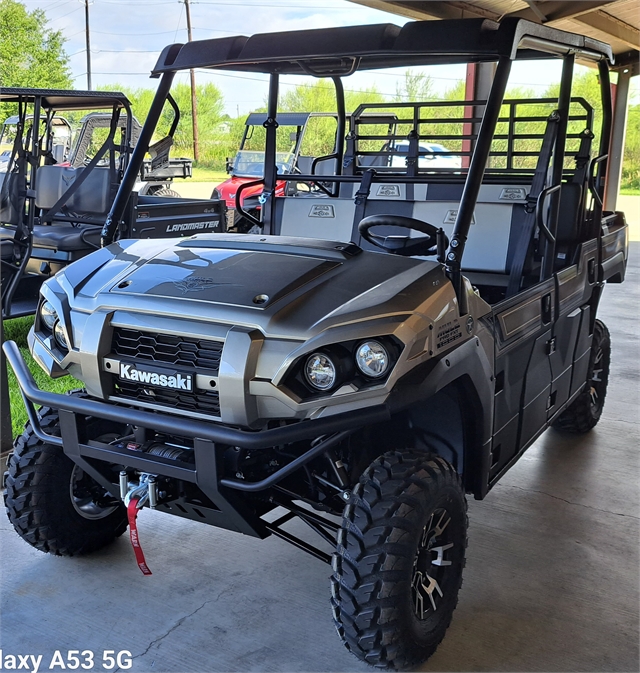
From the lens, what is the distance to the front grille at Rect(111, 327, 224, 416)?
78.7 inches

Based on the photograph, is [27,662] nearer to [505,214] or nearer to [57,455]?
[57,455]

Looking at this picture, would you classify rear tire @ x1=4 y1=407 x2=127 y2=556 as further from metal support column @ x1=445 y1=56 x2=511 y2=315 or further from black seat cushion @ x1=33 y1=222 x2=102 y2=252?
black seat cushion @ x1=33 y1=222 x2=102 y2=252

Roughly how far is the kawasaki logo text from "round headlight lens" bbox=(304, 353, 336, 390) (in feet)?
1.01

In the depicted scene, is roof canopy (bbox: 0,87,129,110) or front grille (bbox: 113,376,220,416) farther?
roof canopy (bbox: 0,87,129,110)

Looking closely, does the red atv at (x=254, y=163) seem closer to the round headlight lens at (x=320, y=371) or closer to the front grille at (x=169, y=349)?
the front grille at (x=169, y=349)

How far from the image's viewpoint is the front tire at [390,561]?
1.98m

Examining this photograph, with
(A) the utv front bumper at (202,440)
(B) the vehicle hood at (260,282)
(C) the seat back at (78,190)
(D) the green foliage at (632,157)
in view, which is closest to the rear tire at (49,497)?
(A) the utv front bumper at (202,440)

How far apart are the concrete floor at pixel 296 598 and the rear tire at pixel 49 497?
0.36 feet

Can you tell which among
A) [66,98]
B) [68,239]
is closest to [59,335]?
[68,239]

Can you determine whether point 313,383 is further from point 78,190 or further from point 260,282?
point 78,190

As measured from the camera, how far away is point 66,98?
607 cm

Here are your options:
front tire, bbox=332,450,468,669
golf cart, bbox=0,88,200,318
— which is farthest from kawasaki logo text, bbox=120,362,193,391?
golf cart, bbox=0,88,200,318

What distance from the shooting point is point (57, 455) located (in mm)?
2598

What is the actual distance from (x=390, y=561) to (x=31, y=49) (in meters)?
24.1
